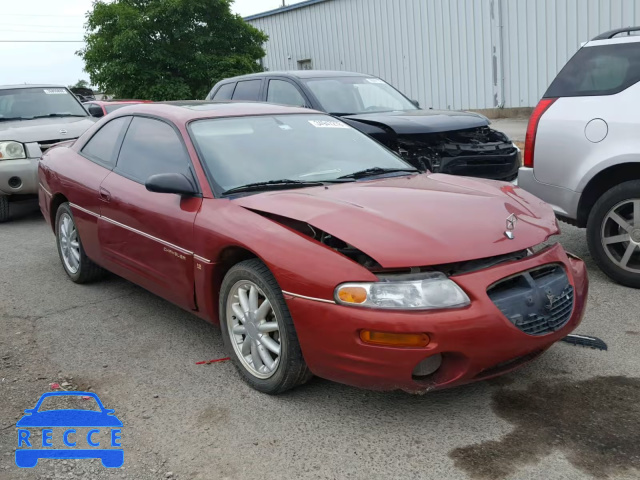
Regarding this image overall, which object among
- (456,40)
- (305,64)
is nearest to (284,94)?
(456,40)

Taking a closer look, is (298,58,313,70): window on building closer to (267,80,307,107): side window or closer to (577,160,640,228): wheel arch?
(267,80,307,107): side window

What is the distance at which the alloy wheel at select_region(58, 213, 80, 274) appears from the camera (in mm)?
5555

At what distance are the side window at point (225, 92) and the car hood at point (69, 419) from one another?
642 centimetres

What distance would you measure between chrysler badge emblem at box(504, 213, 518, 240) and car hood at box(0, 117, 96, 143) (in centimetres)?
706

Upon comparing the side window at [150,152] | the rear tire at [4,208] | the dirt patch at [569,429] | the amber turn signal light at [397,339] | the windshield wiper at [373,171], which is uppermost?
the side window at [150,152]

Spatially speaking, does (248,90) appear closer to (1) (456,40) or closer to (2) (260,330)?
(2) (260,330)

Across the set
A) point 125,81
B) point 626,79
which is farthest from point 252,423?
point 125,81

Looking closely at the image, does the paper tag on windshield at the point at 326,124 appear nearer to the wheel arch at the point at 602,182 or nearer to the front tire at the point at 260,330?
the front tire at the point at 260,330

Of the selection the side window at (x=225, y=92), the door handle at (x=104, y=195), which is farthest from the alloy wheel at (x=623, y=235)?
the side window at (x=225, y=92)

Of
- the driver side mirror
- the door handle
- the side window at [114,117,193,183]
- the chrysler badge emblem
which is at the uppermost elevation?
the side window at [114,117,193,183]

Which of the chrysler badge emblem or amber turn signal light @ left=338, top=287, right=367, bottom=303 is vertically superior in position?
the chrysler badge emblem

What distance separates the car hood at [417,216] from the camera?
3078mm

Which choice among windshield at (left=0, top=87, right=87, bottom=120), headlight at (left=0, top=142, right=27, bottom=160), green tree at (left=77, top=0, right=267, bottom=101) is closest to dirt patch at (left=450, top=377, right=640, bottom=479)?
headlight at (left=0, top=142, right=27, bottom=160)

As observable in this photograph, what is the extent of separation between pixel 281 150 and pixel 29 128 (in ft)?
19.3
